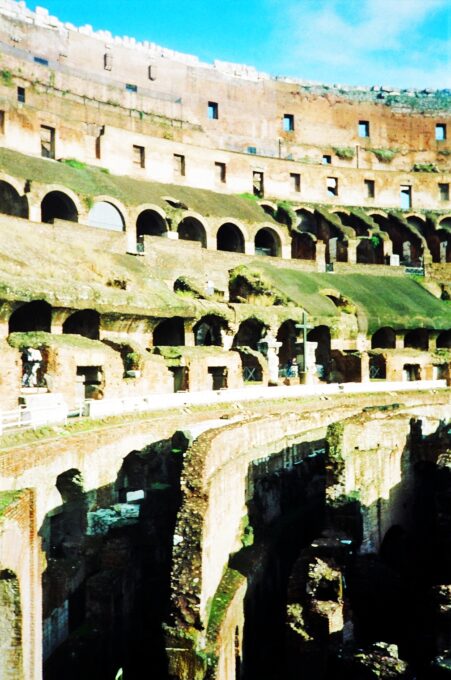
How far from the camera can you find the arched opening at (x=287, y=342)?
1219 inches

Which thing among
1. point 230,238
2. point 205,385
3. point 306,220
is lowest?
point 205,385

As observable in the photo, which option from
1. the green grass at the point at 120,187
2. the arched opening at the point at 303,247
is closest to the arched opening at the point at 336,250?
the arched opening at the point at 303,247

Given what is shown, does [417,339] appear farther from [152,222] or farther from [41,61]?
[41,61]

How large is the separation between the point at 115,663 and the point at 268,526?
4376 millimetres

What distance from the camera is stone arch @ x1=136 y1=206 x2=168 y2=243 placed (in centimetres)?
3720

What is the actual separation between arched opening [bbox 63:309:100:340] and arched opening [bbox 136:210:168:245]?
16115 millimetres

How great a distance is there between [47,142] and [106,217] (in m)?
8.09

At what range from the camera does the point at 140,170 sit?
140 feet

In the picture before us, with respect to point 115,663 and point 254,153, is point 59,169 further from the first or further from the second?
point 115,663

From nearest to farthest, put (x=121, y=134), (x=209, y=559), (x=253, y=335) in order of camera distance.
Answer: (x=209, y=559), (x=253, y=335), (x=121, y=134)

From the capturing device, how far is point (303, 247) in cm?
4400

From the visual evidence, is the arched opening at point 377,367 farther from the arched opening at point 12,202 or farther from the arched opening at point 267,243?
the arched opening at point 12,202

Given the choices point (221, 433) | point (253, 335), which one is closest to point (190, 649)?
point (221, 433)

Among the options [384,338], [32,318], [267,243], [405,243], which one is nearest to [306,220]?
[267,243]
